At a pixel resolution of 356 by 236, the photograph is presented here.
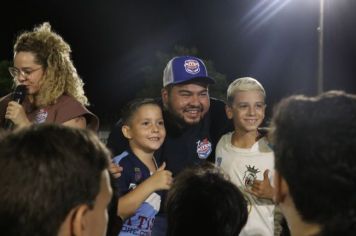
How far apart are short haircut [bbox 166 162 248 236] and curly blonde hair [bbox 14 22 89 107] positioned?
1702 millimetres

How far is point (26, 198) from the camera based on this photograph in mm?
1428

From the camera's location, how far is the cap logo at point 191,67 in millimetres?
4048

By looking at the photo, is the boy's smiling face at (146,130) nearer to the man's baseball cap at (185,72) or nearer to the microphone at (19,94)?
the man's baseball cap at (185,72)

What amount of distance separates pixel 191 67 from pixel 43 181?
2.76 metres

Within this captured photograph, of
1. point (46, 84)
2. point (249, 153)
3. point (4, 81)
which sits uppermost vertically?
point (46, 84)

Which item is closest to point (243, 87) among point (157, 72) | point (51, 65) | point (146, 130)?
point (146, 130)

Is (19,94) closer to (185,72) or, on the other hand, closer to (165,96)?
(165,96)

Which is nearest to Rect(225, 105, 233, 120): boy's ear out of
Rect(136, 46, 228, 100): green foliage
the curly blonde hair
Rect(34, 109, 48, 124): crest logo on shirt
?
the curly blonde hair

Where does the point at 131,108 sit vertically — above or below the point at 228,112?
above

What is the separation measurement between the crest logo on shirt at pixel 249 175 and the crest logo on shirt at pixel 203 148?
1.14 ft

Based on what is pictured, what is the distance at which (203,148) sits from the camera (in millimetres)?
3867

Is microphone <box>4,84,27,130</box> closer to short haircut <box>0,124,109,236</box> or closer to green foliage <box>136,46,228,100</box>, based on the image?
short haircut <box>0,124,109,236</box>

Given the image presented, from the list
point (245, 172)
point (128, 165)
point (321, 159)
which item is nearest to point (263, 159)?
point (245, 172)

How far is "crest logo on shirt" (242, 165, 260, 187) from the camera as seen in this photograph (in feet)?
12.5
